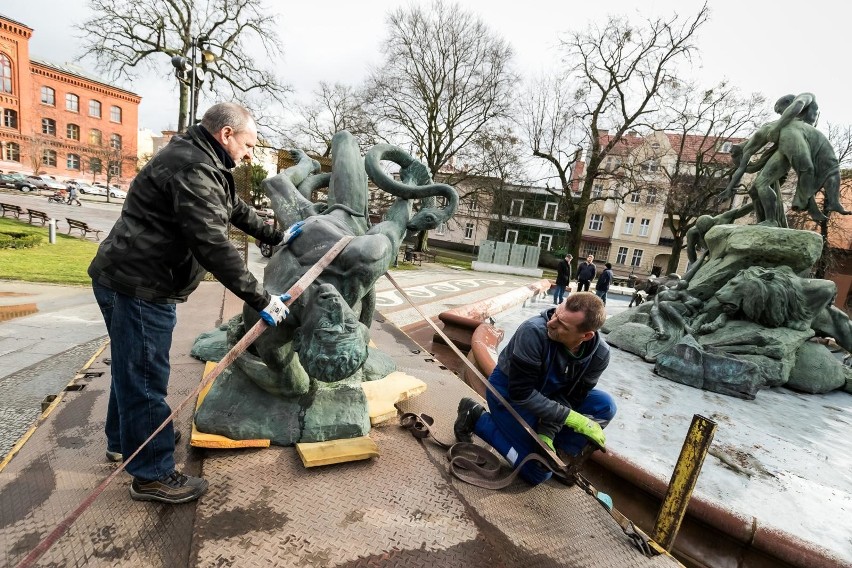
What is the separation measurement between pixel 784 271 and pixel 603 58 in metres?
18.1

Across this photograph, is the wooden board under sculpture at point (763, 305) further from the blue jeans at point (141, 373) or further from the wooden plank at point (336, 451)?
the blue jeans at point (141, 373)

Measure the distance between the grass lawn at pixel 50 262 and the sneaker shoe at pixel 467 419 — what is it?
25.9 ft

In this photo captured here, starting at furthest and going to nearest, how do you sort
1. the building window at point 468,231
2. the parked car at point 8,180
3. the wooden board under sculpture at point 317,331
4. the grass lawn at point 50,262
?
the building window at point 468,231 → the parked car at point 8,180 → the grass lawn at point 50,262 → the wooden board under sculpture at point 317,331

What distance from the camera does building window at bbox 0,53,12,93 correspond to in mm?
31328

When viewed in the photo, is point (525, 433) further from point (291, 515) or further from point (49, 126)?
point (49, 126)

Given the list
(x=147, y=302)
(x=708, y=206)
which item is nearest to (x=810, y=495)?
(x=147, y=302)

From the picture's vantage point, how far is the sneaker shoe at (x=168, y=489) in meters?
1.79

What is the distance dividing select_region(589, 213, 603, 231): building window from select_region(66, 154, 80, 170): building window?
48279 mm

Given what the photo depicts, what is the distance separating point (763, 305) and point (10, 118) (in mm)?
47830

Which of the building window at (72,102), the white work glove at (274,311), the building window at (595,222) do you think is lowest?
the white work glove at (274,311)

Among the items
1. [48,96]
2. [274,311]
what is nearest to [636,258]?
[274,311]

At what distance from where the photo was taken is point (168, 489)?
1.81 meters

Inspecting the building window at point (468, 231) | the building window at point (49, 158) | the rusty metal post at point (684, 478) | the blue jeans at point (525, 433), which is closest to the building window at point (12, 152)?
the building window at point (49, 158)

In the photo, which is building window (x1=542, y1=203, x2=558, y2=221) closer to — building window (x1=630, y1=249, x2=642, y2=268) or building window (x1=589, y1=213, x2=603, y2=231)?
building window (x1=589, y1=213, x2=603, y2=231)
